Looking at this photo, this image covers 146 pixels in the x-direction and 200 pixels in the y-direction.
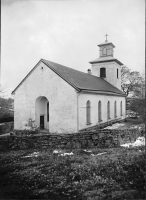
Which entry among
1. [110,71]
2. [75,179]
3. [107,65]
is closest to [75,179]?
[75,179]

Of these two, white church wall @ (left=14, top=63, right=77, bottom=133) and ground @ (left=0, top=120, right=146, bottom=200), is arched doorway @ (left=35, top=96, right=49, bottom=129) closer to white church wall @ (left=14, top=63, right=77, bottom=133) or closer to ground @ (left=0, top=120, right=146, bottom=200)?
white church wall @ (left=14, top=63, right=77, bottom=133)

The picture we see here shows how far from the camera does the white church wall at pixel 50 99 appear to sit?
661 inches

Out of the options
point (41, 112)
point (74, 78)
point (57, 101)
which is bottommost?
point (41, 112)

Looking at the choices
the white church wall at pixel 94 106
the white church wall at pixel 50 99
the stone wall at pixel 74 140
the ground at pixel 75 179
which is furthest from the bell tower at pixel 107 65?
the ground at pixel 75 179

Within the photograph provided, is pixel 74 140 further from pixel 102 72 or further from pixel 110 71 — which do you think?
pixel 102 72

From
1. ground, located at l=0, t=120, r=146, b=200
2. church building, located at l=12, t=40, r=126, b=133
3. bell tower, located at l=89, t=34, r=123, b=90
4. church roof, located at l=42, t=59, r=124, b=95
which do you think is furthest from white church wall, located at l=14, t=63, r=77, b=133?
bell tower, located at l=89, t=34, r=123, b=90

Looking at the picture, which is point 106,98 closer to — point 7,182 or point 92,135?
point 92,135

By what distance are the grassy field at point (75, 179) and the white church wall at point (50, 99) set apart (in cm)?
857

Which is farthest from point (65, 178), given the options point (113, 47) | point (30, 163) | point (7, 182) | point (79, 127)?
point (113, 47)

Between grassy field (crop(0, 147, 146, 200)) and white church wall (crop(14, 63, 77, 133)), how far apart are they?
8.57 m

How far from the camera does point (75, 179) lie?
6172 mm

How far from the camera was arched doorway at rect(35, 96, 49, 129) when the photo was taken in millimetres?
19047

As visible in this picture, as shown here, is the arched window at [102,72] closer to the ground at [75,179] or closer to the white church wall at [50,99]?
the white church wall at [50,99]

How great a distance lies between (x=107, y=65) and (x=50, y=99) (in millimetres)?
15535
